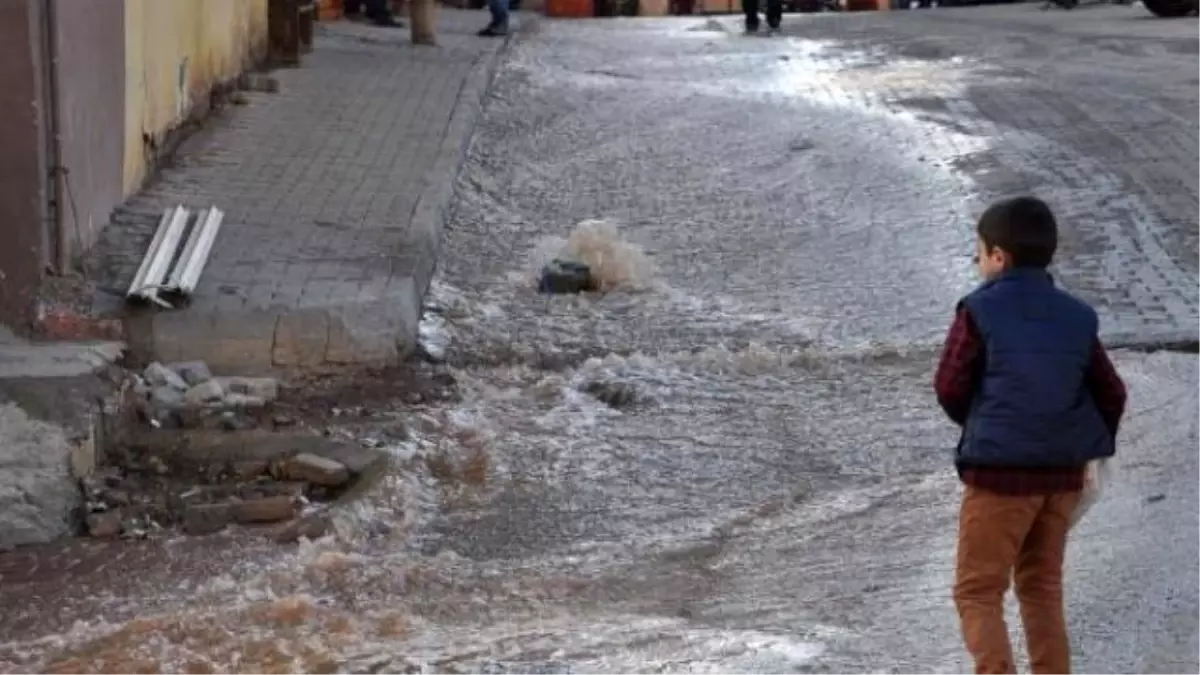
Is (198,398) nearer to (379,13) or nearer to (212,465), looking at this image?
(212,465)

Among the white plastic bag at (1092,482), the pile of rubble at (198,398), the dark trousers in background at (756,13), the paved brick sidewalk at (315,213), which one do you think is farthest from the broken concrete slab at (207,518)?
the dark trousers in background at (756,13)

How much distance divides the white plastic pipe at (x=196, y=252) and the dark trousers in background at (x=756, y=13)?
10945 mm

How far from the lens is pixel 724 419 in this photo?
716 cm

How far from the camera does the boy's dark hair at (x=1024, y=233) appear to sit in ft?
13.3

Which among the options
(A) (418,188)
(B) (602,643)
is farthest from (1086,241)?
(B) (602,643)

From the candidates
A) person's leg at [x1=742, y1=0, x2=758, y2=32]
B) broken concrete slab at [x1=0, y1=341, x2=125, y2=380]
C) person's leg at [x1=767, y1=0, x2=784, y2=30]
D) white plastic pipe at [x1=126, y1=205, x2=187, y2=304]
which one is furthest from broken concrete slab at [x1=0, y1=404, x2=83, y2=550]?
person's leg at [x1=767, y1=0, x2=784, y2=30]

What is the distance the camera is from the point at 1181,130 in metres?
11.6

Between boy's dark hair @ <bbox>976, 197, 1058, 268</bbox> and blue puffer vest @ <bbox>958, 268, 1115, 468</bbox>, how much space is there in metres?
0.04

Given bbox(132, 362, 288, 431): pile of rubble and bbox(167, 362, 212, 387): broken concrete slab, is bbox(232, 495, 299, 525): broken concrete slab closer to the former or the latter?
bbox(132, 362, 288, 431): pile of rubble

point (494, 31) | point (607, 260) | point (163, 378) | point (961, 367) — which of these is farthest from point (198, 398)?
point (494, 31)

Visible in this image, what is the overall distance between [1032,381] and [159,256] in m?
5.08

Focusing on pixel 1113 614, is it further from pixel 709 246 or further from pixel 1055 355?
pixel 709 246

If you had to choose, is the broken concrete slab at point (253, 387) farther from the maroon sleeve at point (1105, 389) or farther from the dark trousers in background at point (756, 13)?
the dark trousers in background at point (756, 13)

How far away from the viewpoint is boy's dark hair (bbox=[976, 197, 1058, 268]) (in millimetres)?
4047
